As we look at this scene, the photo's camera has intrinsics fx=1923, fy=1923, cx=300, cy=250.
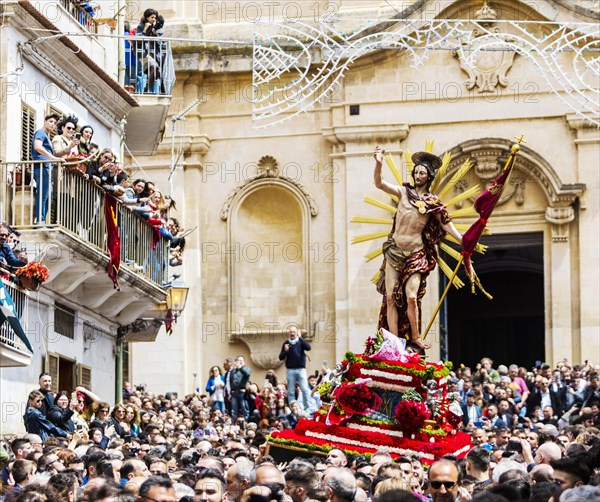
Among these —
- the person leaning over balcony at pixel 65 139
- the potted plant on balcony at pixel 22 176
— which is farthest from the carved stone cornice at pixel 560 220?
the potted plant on balcony at pixel 22 176

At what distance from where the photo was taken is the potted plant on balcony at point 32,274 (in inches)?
1010

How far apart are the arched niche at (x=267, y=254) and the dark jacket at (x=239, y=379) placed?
8156 mm

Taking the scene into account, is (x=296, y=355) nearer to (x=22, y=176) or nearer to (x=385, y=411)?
(x=22, y=176)

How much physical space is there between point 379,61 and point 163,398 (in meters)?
12.3

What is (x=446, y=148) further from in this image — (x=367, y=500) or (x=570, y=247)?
(x=367, y=500)

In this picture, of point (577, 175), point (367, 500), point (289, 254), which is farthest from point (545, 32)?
point (367, 500)

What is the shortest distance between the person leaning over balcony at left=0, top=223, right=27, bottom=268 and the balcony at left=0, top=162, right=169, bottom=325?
1.96 metres

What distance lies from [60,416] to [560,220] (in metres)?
21.1

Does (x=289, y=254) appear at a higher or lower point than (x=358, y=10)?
lower

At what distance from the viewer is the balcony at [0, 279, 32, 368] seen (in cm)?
2475

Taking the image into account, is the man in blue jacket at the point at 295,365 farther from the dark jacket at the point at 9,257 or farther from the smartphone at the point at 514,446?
the smartphone at the point at 514,446

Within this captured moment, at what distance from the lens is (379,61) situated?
44125 mm

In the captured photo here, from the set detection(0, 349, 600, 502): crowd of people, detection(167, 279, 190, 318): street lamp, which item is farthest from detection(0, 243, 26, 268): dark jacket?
detection(167, 279, 190, 318): street lamp

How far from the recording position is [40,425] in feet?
77.8
